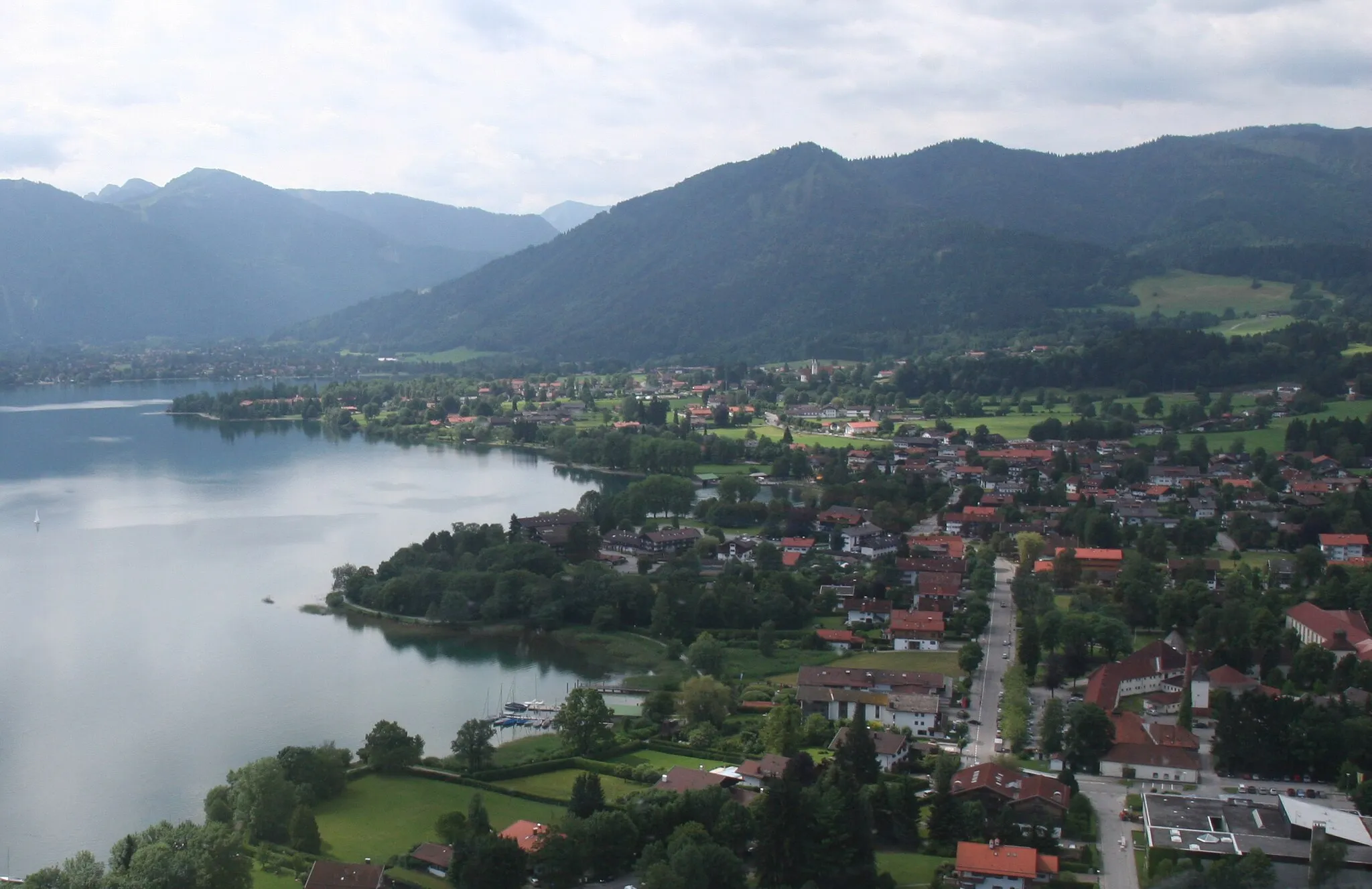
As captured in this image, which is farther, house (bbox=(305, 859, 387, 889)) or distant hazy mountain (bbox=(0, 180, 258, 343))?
distant hazy mountain (bbox=(0, 180, 258, 343))

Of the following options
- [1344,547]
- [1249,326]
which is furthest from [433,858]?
[1249,326]

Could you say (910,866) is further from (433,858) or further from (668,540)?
(668,540)

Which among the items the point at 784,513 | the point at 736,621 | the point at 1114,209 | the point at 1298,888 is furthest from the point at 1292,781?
the point at 1114,209

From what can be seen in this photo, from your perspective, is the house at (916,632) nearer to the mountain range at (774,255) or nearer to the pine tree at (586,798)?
the pine tree at (586,798)

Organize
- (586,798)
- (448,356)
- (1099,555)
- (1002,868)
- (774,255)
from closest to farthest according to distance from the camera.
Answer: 1. (1002,868)
2. (586,798)
3. (1099,555)
4. (448,356)
5. (774,255)

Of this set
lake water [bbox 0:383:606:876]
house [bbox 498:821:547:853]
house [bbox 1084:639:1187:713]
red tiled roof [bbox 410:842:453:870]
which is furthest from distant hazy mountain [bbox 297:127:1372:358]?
red tiled roof [bbox 410:842:453:870]

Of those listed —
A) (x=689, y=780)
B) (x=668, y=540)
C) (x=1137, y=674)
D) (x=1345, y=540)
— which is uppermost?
(x=1345, y=540)

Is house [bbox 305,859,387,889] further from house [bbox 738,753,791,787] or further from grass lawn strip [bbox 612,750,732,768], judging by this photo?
house [bbox 738,753,791,787]

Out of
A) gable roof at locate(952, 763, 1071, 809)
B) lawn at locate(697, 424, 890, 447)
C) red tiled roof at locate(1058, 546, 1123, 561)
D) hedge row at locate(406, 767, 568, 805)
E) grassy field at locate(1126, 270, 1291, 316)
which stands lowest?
hedge row at locate(406, 767, 568, 805)
